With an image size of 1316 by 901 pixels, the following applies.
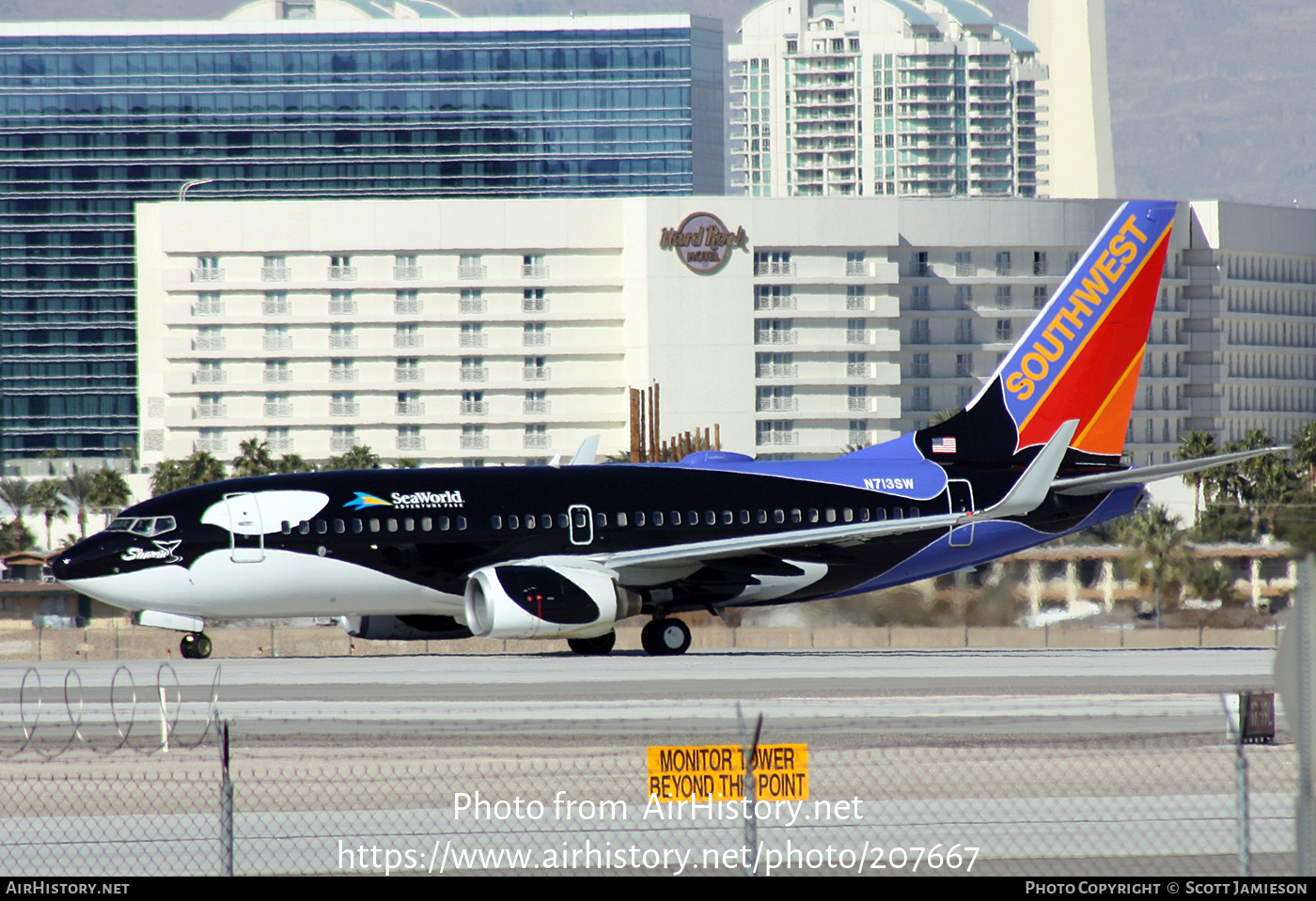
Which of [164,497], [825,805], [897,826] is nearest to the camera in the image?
[897,826]

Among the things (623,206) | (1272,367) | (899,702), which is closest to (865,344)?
(623,206)

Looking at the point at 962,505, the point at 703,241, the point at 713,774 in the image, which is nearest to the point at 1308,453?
the point at 703,241

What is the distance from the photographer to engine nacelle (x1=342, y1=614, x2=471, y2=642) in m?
38.2

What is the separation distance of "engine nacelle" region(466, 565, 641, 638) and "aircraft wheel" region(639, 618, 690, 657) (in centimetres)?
164

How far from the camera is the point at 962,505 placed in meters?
40.3

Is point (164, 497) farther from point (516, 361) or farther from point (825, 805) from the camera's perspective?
point (516, 361)

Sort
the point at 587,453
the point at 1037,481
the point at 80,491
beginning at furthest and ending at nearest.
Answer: the point at 80,491 < the point at 587,453 < the point at 1037,481

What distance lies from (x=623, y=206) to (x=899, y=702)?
12077 cm

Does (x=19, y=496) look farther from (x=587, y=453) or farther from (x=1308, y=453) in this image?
(x=587, y=453)

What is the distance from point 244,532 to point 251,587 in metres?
1.15

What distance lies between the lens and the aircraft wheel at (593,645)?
3866 cm

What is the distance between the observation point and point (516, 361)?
475ft

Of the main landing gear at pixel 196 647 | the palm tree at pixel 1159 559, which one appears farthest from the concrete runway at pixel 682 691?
the palm tree at pixel 1159 559

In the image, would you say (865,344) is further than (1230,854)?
Yes
